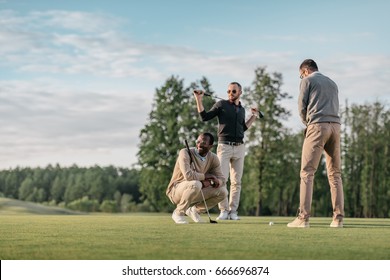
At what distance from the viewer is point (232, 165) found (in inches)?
508

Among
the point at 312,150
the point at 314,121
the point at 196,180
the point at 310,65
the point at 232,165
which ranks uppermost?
the point at 310,65

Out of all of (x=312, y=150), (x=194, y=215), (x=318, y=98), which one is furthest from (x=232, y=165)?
(x=318, y=98)

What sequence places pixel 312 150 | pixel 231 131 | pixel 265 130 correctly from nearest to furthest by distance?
pixel 312 150 → pixel 231 131 → pixel 265 130

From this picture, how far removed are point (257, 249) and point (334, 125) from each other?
13.6 feet

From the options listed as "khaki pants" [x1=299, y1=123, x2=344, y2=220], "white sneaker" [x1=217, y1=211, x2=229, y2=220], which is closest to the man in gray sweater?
"khaki pants" [x1=299, y1=123, x2=344, y2=220]

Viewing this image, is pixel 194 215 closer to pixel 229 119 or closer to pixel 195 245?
pixel 229 119

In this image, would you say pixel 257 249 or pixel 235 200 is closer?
pixel 257 249

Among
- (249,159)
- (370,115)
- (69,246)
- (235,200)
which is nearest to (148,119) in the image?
(249,159)

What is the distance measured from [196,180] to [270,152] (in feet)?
117

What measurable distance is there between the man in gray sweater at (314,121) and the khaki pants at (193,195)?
1.77 metres

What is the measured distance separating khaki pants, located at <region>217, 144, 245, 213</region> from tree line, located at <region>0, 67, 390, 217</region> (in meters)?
32.2

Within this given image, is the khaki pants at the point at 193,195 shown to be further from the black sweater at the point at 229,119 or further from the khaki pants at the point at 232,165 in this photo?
the black sweater at the point at 229,119

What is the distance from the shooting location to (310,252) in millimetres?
6188
